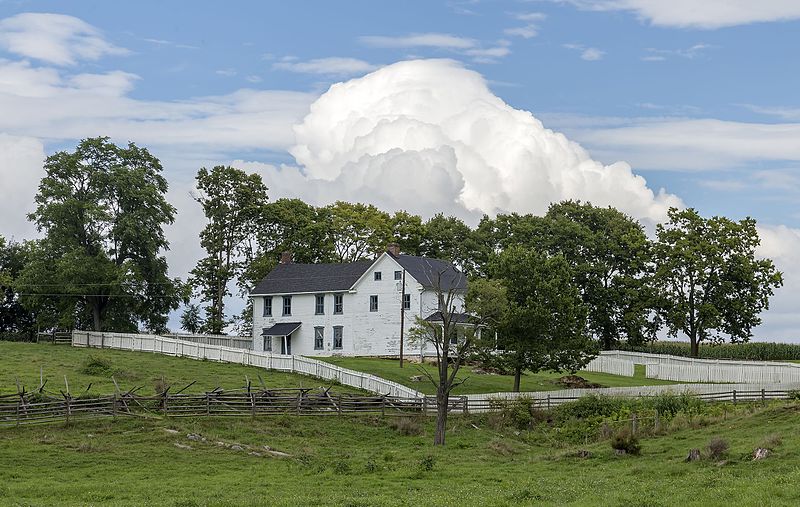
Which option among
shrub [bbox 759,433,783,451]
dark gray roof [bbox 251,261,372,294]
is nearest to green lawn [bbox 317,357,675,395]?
dark gray roof [bbox 251,261,372,294]

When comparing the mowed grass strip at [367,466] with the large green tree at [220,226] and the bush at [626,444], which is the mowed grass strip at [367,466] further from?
the large green tree at [220,226]

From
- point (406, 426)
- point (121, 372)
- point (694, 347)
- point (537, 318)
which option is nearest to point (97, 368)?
point (121, 372)

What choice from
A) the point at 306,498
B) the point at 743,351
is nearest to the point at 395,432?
the point at 306,498

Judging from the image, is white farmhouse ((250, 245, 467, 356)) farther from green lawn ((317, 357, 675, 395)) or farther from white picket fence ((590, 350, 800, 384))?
white picket fence ((590, 350, 800, 384))

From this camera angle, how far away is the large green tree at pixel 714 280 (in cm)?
8669

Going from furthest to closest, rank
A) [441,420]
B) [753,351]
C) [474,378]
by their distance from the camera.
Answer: [753,351]
[474,378]
[441,420]

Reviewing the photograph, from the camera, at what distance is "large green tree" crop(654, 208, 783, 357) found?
86.7m

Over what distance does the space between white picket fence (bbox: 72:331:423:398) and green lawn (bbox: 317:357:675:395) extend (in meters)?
3.46

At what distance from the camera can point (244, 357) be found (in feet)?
232

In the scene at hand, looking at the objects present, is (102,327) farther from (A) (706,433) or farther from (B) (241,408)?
(A) (706,433)

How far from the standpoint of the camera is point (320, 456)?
4159 centimetres

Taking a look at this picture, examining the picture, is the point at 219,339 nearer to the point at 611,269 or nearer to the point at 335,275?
the point at 335,275

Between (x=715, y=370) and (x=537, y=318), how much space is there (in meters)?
19.2

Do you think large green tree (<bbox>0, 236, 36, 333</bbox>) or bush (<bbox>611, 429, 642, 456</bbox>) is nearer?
bush (<bbox>611, 429, 642, 456</bbox>)
